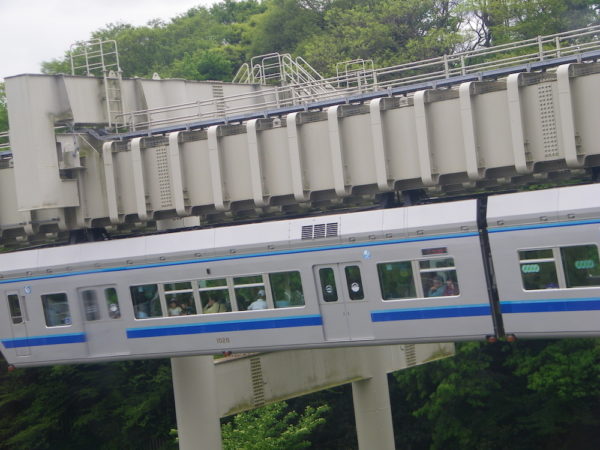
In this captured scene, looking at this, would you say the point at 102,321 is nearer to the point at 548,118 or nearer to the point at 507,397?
the point at 548,118

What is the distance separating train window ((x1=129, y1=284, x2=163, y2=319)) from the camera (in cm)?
1892

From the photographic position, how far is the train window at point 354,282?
1647cm

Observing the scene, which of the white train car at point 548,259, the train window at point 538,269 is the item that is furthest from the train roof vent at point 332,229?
the train window at point 538,269

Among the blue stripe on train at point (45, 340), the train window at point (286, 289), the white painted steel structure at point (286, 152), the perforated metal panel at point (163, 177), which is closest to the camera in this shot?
the white painted steel structure at point (286, 152)

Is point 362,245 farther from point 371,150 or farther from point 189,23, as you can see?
point 189,23

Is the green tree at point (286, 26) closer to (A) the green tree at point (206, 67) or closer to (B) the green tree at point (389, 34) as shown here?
(A) the green tree at point (206, 67)

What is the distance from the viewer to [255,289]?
17.6 m

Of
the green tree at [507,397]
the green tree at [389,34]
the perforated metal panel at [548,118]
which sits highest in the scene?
the green tree at [389,34]

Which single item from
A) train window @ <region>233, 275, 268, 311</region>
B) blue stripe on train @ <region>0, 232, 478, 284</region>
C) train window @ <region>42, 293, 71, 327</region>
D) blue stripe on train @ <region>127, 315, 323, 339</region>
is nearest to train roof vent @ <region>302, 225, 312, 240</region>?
blue stripe on train @ <region>0, 232, 478, 284</region>

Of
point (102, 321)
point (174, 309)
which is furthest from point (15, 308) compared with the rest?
point (174, 309)

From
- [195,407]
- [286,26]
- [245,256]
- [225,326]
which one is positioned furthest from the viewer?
[286,26]

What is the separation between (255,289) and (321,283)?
1.53m

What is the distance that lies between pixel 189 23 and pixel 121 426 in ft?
156

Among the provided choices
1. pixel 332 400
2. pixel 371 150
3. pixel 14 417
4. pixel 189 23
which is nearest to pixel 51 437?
pixel 14 417
